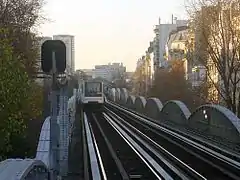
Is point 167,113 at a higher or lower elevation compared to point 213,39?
lower

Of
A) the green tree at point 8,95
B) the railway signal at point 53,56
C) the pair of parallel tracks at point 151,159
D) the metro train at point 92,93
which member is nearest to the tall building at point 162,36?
the metro train at point 92,93

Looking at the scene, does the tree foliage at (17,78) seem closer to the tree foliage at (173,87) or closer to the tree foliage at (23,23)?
the tree foliage at (23,23)

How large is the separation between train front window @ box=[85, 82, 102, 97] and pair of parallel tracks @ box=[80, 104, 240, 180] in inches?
1232

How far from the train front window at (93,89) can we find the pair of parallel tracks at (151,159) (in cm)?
3129

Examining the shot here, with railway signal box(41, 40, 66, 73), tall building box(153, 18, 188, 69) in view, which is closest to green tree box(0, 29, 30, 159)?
railway signal box(41, 40, 66, 73)

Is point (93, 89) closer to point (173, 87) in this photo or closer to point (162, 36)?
point (173, 87)

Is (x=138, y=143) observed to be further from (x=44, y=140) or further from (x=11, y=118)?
(x=44, y=140)

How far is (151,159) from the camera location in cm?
2461

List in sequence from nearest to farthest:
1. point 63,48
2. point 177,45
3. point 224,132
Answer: point 63,48 → point 224,132 → point 177,45

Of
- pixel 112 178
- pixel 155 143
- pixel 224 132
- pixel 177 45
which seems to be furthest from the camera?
pixel 177 45

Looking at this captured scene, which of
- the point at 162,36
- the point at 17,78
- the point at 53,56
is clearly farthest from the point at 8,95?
the point at 162,36

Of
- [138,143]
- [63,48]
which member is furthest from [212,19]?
[63,48]

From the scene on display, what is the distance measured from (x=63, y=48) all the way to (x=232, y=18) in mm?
34483

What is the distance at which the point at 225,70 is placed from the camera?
42.9 metres
